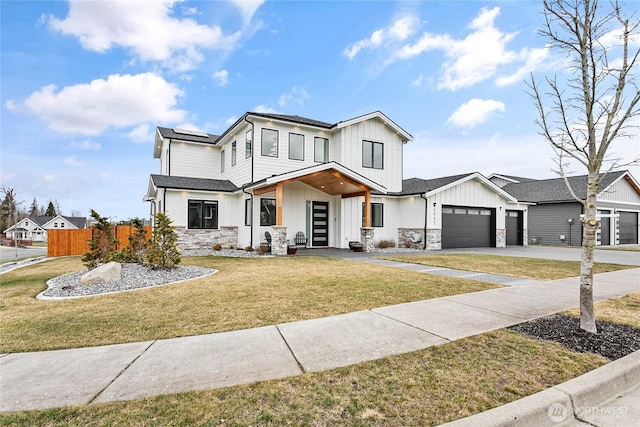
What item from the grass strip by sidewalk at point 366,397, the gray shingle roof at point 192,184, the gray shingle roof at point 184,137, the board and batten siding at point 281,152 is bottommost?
the grass strip by sidewalk at point 366,397

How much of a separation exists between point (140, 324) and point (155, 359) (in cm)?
144

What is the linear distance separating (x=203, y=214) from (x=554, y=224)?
24004 mm

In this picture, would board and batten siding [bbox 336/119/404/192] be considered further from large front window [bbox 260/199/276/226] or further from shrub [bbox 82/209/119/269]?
shrub [bbox 82/209/119/269]

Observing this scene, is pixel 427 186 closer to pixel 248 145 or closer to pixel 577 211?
pixel 248 145

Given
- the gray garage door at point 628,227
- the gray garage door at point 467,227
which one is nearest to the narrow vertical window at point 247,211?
the gray garage door at point 467,227

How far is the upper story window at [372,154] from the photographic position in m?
17.2

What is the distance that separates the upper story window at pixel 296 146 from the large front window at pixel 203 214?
4.72 metres

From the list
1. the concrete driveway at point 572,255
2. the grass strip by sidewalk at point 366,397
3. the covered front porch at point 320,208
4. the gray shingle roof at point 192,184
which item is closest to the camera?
the grass strip by sidewalk at point 366,397

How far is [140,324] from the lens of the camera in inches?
173

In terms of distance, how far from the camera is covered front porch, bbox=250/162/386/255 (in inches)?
539

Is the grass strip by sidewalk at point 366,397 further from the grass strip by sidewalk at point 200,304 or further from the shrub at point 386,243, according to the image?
the shrub at point 386,243

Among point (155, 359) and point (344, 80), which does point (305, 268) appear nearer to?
point (155, 359)

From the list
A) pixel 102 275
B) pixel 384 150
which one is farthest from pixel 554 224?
pixel 102 275

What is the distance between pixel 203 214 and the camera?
15.8m
